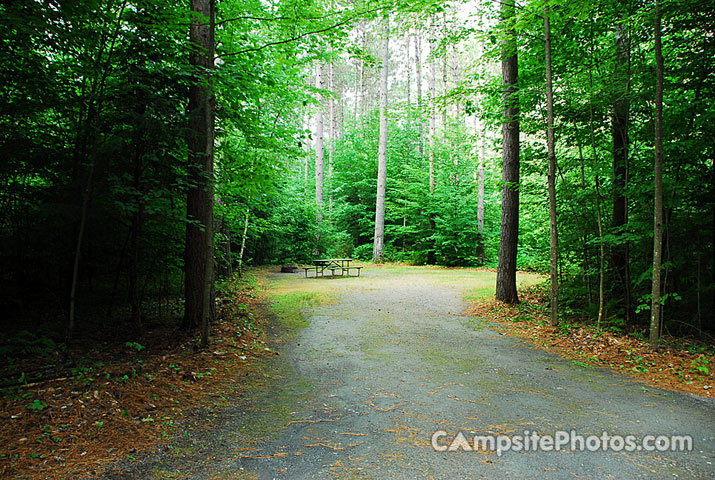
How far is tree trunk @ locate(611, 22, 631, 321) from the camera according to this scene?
581 cm

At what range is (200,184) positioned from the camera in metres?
5.39

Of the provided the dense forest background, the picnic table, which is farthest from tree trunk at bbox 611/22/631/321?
the picnic table

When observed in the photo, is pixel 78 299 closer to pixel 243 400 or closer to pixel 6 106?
pixel 6 106

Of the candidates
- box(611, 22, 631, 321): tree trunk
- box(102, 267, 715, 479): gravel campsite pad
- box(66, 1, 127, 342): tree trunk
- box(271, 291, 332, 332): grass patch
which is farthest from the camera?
box(271, 291, 332, 332): grass patch

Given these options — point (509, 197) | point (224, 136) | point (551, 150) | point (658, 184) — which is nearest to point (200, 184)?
point (224, 136)

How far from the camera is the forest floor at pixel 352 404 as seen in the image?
103 inches

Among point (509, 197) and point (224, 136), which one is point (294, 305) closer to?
point (224, 136)

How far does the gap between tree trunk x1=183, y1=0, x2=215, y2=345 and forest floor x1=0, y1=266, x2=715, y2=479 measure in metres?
0.62

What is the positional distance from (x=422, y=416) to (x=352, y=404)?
702 millimetres

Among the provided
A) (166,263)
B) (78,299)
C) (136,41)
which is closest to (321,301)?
(166,263)

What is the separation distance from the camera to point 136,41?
446cm

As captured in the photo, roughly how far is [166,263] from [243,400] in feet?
12.0

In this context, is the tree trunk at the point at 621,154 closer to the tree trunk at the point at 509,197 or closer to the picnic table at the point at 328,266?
the tree trunk at the point at 509,197

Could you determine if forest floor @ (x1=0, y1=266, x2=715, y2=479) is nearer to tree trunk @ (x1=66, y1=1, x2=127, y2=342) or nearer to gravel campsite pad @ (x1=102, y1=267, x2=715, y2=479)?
gravel campsite pad @ (x1=102, y1=267, x2=715, y2=479)
